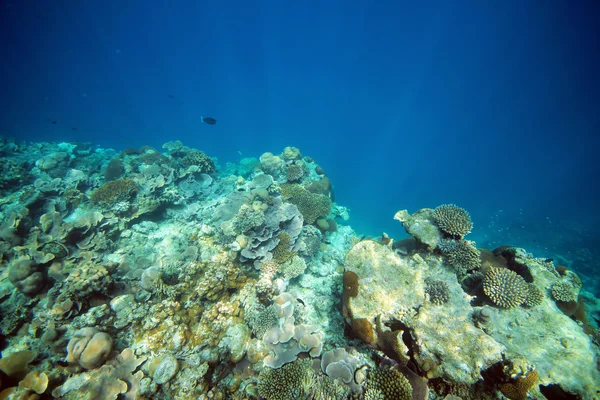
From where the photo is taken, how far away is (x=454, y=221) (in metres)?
7.02

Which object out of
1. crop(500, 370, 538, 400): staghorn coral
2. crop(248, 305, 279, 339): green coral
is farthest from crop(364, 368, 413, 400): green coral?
crop(248, 305, 279, 339): green coral

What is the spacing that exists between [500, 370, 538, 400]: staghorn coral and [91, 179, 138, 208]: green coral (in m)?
13.6

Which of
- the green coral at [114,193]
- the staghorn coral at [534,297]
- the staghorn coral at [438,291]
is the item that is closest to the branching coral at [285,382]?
the staghorn coral at [438,291]

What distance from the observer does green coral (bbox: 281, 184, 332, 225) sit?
11.0 m

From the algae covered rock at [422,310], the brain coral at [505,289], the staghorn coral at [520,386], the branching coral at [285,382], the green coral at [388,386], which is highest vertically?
the brain coral at [505,289]

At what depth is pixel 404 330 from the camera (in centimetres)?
498

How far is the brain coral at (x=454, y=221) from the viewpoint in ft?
22.9

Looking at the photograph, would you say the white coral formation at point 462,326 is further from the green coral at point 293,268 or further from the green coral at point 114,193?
the green coral at point 114,193

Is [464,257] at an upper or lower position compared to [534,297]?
upper

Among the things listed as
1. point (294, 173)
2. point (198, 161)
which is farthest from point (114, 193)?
point (294, 173)

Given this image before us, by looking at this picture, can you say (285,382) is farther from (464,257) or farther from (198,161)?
(198,161)

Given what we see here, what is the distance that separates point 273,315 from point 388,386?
9.15 feet

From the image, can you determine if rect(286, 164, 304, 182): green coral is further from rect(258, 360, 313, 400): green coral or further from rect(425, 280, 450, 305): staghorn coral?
rect(258, 360, 313, 400): green coral

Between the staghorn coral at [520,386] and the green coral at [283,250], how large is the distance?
604 centimetres
